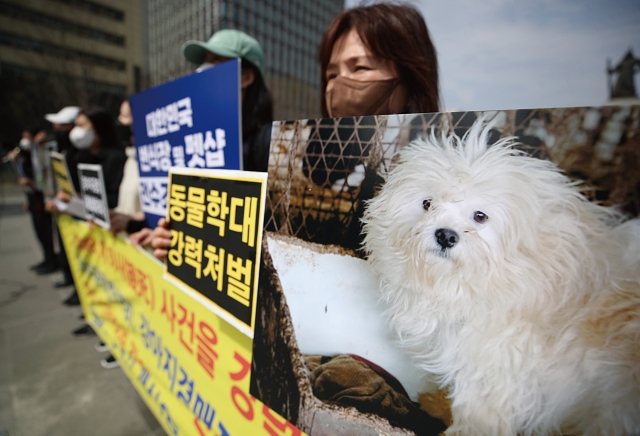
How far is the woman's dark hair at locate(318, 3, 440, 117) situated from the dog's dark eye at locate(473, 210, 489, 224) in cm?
62

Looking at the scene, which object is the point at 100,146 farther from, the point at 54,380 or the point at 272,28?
the point at 272,28

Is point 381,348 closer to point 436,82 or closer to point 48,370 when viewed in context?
point 436,82

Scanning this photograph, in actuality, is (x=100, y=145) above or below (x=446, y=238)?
above

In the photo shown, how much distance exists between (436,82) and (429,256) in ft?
2.57

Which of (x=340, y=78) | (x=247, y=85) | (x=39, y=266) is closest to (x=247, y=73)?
(x=247, y=85)

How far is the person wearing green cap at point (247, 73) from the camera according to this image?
1334 millimetres

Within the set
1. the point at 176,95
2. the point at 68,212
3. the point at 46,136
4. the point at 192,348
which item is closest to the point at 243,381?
the point at 192,348

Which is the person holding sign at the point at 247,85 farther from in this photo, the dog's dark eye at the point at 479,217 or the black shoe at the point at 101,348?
the black shoe at the point at 101,348

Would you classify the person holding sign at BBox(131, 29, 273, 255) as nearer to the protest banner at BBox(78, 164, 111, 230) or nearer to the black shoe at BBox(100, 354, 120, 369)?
the protest banner at BBox(78, 164, 111, 230)

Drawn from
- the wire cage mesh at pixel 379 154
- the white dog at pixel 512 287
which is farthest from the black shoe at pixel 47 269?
the white dog at pixel 512 287

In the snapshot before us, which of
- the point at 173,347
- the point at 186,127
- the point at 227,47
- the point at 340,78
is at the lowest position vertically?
the point at 173,347

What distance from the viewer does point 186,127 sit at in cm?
119

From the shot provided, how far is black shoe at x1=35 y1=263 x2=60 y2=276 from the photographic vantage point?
415 cm

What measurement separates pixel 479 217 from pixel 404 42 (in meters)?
0.72
